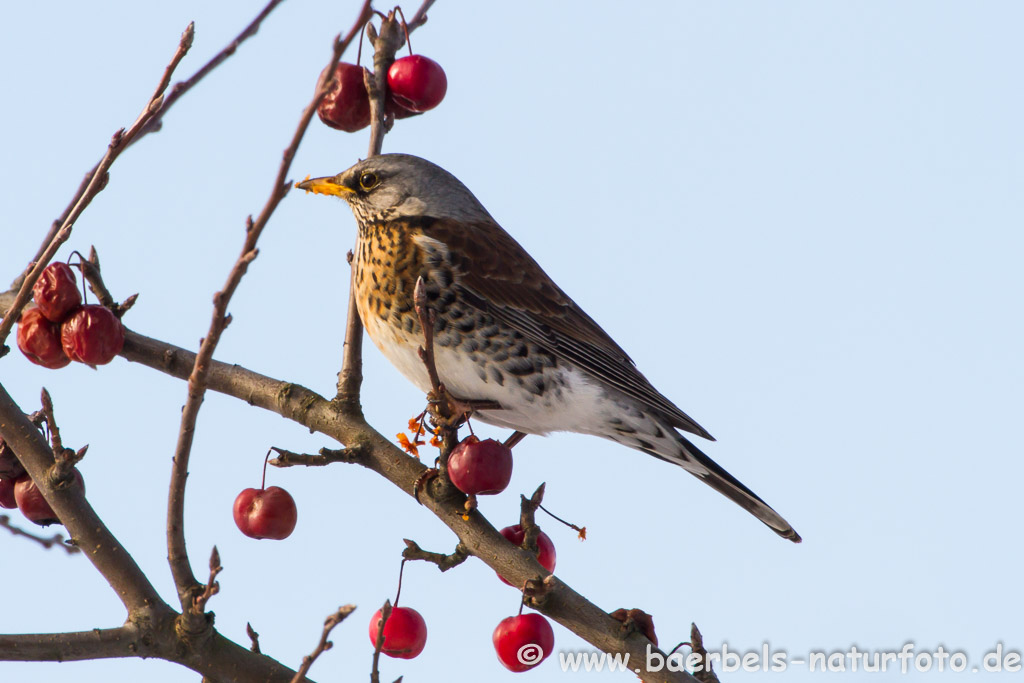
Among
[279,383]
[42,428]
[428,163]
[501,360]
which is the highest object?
[428,163]

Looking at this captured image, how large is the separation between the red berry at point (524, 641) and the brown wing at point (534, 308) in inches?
46.8

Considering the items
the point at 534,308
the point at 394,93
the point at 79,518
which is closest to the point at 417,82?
the point at 394,93

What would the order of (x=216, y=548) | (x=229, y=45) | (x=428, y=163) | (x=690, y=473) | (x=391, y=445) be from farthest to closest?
1. (x=428, y=163)
2. (x=690, y=473)
3. (x=391, y=445)
4. (x=216, y=548)
5. (x=229, y=45)

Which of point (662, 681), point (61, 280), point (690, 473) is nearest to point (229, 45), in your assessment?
point (61, 280)

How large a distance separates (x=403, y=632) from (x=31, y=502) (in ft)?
3.30

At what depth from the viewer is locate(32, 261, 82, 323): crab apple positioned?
253cm

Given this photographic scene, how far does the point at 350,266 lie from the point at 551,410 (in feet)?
2.83

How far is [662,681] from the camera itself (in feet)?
7.45

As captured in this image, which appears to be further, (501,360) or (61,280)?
(501,360)

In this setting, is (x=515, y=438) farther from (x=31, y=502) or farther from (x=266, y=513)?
(x=31, y=502)

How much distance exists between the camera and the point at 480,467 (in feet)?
8.21

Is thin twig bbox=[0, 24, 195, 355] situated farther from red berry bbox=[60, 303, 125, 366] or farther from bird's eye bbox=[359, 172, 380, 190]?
bird's eye bbox=[359, 172, 380, 190]

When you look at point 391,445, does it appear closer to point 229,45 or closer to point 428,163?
point 229,45

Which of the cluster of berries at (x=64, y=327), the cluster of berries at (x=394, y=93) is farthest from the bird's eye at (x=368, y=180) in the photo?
the cluster of berries at (x=64, y=327)
